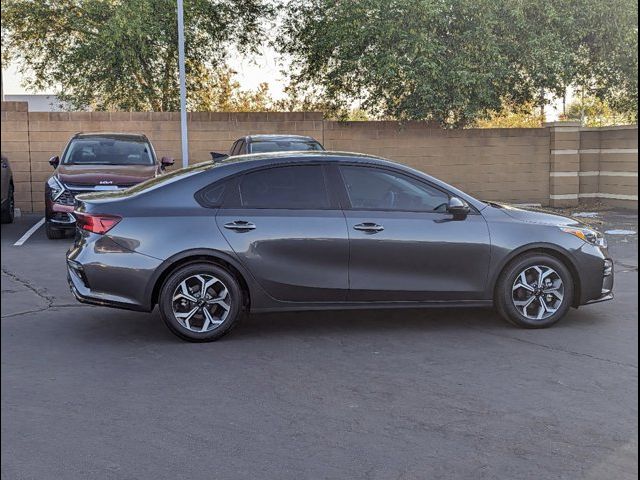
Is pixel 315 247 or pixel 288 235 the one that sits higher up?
pixel 288 235

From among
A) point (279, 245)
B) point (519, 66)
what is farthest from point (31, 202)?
point (279, 245)

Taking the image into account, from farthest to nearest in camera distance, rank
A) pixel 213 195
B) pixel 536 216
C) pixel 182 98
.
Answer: pixel 182 98
pixel 536 216
pixel 213 195

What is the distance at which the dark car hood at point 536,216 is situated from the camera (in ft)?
25.2

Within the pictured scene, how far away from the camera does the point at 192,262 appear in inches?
279

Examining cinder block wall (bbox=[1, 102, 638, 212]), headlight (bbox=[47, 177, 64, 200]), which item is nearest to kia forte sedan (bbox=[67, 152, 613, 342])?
headlight (bbox=[47, 177, 64, 200])

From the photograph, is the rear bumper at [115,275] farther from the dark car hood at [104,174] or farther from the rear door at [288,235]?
the dark car hood at [104,174]

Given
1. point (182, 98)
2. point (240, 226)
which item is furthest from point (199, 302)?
point (182, 98)

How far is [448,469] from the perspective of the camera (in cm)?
436

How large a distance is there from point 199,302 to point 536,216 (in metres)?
3.13

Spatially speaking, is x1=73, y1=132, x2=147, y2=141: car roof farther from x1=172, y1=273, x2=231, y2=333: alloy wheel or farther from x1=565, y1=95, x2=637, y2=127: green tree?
x1=565, y1=95, x2=637, y2=127: green tree

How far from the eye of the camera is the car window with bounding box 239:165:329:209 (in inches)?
288

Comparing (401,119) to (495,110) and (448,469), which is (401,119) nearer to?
(495,110)

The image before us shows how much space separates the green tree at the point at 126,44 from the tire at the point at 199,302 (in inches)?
534

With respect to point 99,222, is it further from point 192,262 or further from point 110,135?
point 110,135
